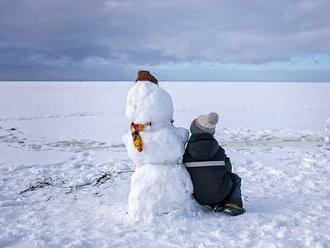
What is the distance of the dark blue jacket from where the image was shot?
205 inches

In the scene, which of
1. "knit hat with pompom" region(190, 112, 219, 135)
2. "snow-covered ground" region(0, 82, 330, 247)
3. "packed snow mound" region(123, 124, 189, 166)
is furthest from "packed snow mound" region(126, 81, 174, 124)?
"snow-covered ground" region(0, 82, 330, 247)

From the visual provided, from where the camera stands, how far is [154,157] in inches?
198

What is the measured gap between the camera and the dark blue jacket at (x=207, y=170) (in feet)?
17.1

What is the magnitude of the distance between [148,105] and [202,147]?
2.47 feet

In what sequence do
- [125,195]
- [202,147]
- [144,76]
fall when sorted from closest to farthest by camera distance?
[202,147] → [144,76] → [125,195]

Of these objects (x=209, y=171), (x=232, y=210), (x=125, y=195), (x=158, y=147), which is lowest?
(x=125, y=195)

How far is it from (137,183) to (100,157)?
165 inches

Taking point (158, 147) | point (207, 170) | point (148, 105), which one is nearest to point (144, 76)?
point (148, 105)

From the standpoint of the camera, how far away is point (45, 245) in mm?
4273

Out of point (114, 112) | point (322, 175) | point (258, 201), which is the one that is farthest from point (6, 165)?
point (114, 112)

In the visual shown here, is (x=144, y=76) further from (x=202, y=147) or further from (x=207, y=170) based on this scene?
(x=207, y=170)

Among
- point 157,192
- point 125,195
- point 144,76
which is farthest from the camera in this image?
point 125,195

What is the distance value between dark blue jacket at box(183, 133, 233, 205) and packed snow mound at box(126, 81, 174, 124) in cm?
46

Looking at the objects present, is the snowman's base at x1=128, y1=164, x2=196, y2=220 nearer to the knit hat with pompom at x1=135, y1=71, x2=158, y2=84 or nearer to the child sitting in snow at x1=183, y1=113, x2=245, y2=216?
the child sitting in snow at x1=183, y1=113, x2=245, y2=216
